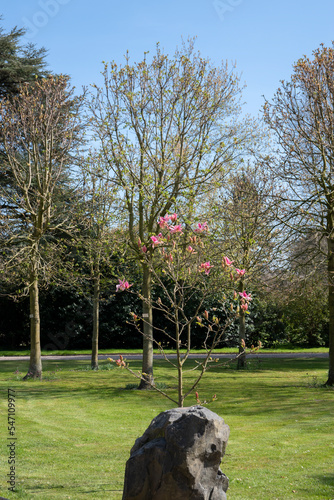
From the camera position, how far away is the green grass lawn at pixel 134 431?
21.5ft

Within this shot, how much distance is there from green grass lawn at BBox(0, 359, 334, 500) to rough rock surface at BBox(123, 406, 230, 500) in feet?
4.66

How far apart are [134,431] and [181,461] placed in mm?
5516

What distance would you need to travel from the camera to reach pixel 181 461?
4.59 meters

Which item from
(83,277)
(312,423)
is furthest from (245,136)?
(312,423)

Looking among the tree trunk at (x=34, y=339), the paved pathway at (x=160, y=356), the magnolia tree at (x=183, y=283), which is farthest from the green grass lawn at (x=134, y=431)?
the paved pathway at (x=160, y=356)

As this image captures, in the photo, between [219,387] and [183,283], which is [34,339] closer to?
[219,387]

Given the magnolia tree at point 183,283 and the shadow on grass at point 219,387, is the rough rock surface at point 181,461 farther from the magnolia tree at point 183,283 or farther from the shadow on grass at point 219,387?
the shadow on grass at point 219,387

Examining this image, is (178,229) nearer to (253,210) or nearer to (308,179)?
(308,179)

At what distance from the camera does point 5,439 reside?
29.8 ft

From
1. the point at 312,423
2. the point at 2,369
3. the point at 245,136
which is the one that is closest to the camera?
the point at 312,423

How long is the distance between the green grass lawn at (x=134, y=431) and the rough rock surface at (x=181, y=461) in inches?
55.9

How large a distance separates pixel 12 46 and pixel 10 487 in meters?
22.6

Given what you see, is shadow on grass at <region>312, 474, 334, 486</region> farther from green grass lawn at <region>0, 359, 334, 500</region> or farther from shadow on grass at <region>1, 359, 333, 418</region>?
shadow on grass at <region>1, 359, 333, 418</region>

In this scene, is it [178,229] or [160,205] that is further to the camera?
[160,205]
